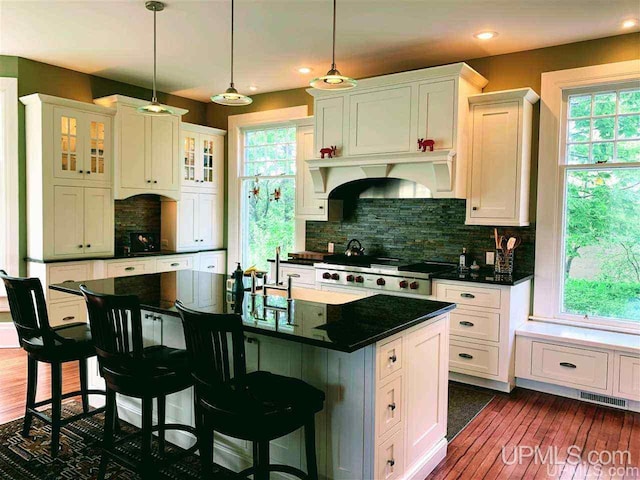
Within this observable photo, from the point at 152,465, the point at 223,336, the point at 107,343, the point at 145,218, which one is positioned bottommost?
the point at 152,465

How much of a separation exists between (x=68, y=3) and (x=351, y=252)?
3314mm

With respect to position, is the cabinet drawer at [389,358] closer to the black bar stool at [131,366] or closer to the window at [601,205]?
the black bar stool at [131,366]

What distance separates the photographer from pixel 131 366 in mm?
2375

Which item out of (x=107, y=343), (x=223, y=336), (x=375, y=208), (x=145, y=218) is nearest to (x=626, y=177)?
(x=375, y=208)

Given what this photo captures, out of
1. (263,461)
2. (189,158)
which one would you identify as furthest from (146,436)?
(189,158)

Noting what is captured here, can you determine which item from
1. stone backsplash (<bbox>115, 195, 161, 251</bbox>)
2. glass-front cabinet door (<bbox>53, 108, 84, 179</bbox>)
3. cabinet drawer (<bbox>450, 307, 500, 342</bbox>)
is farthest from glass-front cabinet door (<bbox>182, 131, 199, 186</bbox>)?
cabinet drawer (<bbox>450, 307, 500, 342</bbox>)

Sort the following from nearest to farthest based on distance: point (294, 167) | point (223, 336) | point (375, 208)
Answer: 1. point (223, 336)
2. point (375, 208)
3. point (294, 167)

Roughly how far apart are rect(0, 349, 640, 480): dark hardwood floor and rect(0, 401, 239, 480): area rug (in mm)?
414

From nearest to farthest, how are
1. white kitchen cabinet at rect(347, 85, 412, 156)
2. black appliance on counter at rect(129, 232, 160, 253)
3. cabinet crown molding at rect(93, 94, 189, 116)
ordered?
1. white kitchen cabinet at rect(347, 85, 412, 156)
2. cabinet crown molding at rect(93, 94, 189, 116)
3. black appliance on counter at rect(129, 232, 160, 253)

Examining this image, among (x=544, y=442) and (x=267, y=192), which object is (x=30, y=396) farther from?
(x=267, y=192)

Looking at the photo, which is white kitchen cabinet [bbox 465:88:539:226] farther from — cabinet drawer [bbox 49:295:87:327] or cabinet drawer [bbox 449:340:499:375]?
cabinet drawer [bbox 49:295:87:327]

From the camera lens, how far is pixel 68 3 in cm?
362

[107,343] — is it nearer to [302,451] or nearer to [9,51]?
[302,451]

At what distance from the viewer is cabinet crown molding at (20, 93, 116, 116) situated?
4.77m
